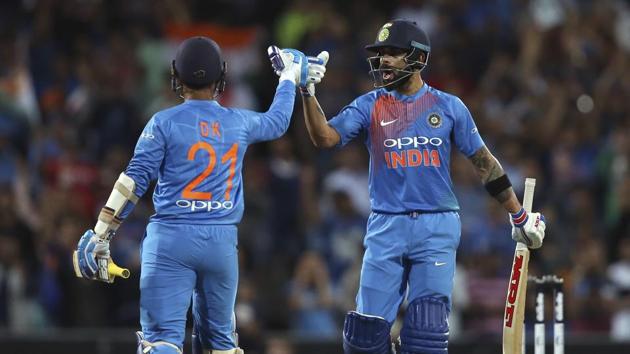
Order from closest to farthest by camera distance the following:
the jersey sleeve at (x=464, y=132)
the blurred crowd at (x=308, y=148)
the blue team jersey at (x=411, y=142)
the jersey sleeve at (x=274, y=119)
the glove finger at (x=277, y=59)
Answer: the jersey sleeve at (x=274, y=119), the blue team jersey at (x=411, y=142), the jersey sleeve at (x=464, y=132), the glove finger at (x=277, y=59), the blurred crowd at (x=308, y=148)

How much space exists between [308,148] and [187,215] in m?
6.90

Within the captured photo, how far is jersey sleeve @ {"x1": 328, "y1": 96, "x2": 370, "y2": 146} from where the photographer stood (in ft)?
29.3

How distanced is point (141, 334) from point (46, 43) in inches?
309

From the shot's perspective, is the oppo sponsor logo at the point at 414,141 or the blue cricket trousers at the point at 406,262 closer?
the blue cricket trousers at the point at 406,262

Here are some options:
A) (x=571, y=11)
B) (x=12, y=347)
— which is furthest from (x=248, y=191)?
(x=571, y=11)

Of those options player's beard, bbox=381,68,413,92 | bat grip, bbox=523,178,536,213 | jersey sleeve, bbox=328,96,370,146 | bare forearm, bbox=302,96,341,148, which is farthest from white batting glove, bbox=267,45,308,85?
bat grip, bbox=523,178,536,213

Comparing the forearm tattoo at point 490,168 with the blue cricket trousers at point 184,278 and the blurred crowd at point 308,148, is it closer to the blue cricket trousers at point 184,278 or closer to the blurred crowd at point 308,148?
the blue cricket trousers at point 184,278

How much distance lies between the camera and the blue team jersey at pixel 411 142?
28.9 feet

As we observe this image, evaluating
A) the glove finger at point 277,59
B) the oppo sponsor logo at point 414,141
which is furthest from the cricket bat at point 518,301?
the glove finger at point 277,59

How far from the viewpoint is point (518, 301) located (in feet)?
29.9

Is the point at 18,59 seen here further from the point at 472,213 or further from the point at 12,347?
the point at 472,213

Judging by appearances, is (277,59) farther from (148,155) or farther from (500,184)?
(500,184)

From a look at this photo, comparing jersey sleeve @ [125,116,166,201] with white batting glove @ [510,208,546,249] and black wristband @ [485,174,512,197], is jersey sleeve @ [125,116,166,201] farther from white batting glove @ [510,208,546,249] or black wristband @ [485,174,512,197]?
white batting glove @ [510,208,546,249]

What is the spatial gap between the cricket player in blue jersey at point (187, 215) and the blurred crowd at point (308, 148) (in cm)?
422
